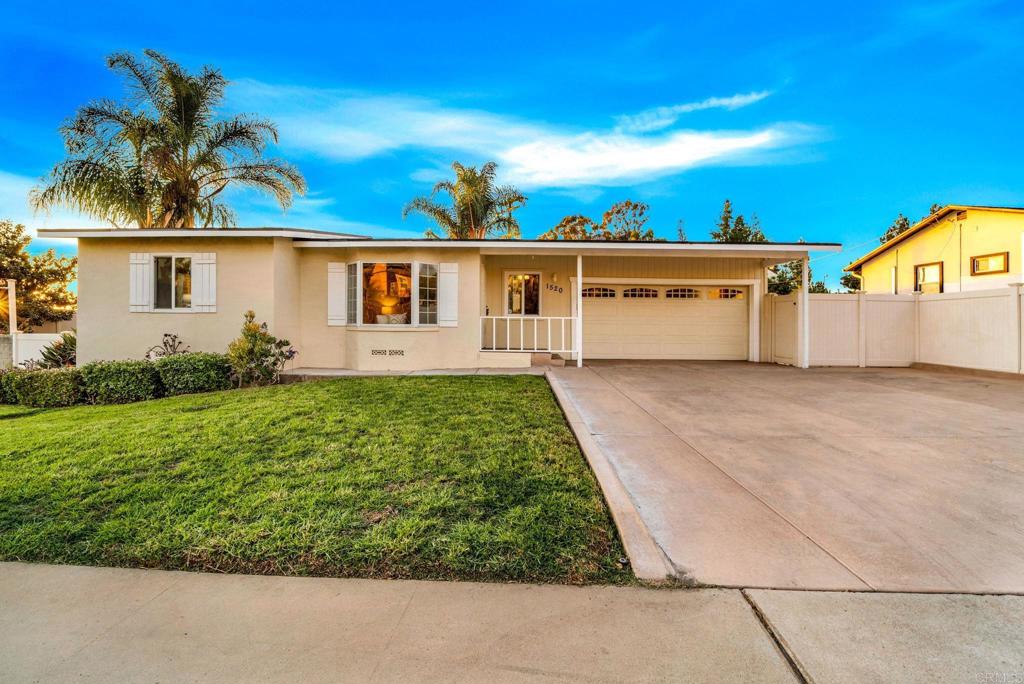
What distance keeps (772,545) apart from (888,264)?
66.0ft

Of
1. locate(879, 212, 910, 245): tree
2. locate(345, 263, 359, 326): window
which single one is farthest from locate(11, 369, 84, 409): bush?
locate(879, 212, 910, 245): tree

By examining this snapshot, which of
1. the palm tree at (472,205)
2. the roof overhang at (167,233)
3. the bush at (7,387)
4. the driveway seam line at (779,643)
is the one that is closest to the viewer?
the driveway seam line at (779,643)

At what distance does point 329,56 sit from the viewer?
588 inches

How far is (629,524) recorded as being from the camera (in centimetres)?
301

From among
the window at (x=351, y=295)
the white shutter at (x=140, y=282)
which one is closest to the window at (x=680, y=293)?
the window at (x=351, y=295)

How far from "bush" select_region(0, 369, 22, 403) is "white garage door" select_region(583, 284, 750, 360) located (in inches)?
470

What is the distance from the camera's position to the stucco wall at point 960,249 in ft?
42.7

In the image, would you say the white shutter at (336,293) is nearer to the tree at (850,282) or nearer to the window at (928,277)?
the window at (928,277)

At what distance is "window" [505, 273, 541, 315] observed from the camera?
500 inches

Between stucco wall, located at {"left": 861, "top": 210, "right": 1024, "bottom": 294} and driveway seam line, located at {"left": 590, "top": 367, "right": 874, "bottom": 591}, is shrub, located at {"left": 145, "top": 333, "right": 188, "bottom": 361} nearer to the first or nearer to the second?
driveway seam line, located at {"left": 590, "top": 367, "right": 874, "bottom": 591}

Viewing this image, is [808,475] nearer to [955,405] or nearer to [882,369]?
[955,405]

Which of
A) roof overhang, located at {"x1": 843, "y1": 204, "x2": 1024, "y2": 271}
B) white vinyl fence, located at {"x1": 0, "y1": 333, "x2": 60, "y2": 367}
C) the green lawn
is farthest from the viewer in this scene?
roof overhang, located at {"x1": 843, "y1": 204, "x2": 1024, "y2": 271}

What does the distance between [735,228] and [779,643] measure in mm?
23324

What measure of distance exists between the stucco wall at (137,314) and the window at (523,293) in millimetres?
5823
